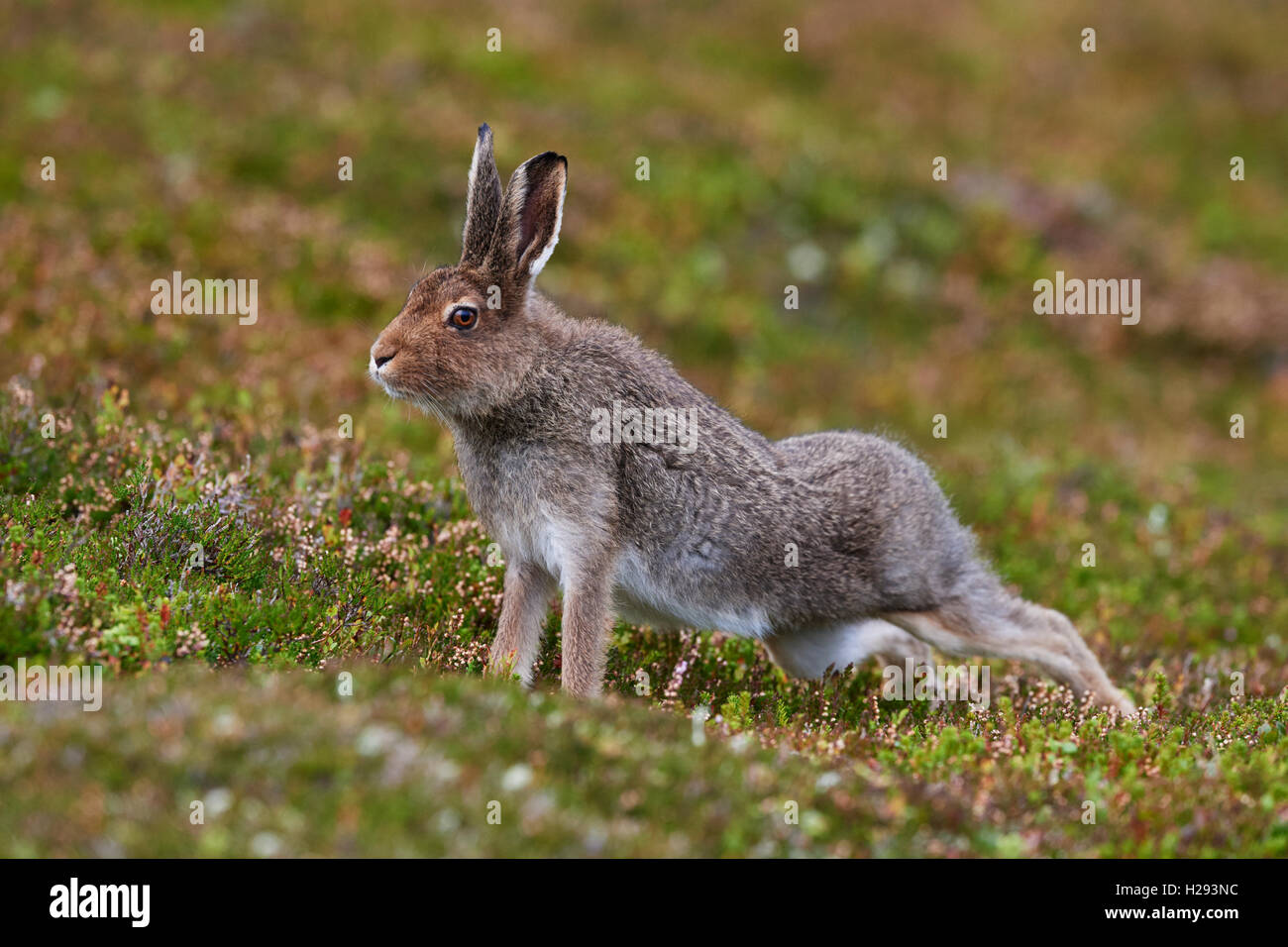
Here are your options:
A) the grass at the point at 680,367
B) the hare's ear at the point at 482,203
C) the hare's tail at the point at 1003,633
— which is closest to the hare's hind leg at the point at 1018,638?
the hare's tail at the point at 1003,633

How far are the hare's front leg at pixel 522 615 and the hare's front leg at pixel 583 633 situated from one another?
528 mm

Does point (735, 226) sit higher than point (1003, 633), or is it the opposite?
point (735, 226)

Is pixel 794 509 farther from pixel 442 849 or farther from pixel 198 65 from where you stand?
pixel 198 65

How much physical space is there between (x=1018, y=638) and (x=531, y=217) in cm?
512

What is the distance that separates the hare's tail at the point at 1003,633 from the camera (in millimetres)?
10258

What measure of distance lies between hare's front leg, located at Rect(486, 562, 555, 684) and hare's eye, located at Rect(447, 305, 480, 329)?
1732 millimetres

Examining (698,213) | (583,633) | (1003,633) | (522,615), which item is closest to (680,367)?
(698,213)

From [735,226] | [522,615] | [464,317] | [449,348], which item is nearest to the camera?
[449,348]

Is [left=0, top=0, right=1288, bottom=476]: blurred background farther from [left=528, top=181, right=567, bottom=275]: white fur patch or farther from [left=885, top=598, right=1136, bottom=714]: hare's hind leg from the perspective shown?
[left=528, top=181, right=567, bottom=275]: white fur patch

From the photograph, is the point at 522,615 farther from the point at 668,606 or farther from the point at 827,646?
the point at 827,646

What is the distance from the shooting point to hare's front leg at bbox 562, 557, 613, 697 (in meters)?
8.67

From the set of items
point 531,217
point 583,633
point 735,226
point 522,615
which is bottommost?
point 583,633

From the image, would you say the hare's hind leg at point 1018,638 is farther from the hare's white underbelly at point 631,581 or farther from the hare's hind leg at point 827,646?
the hare's white underbelly at point 631,581

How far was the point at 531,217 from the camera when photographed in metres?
9.17
